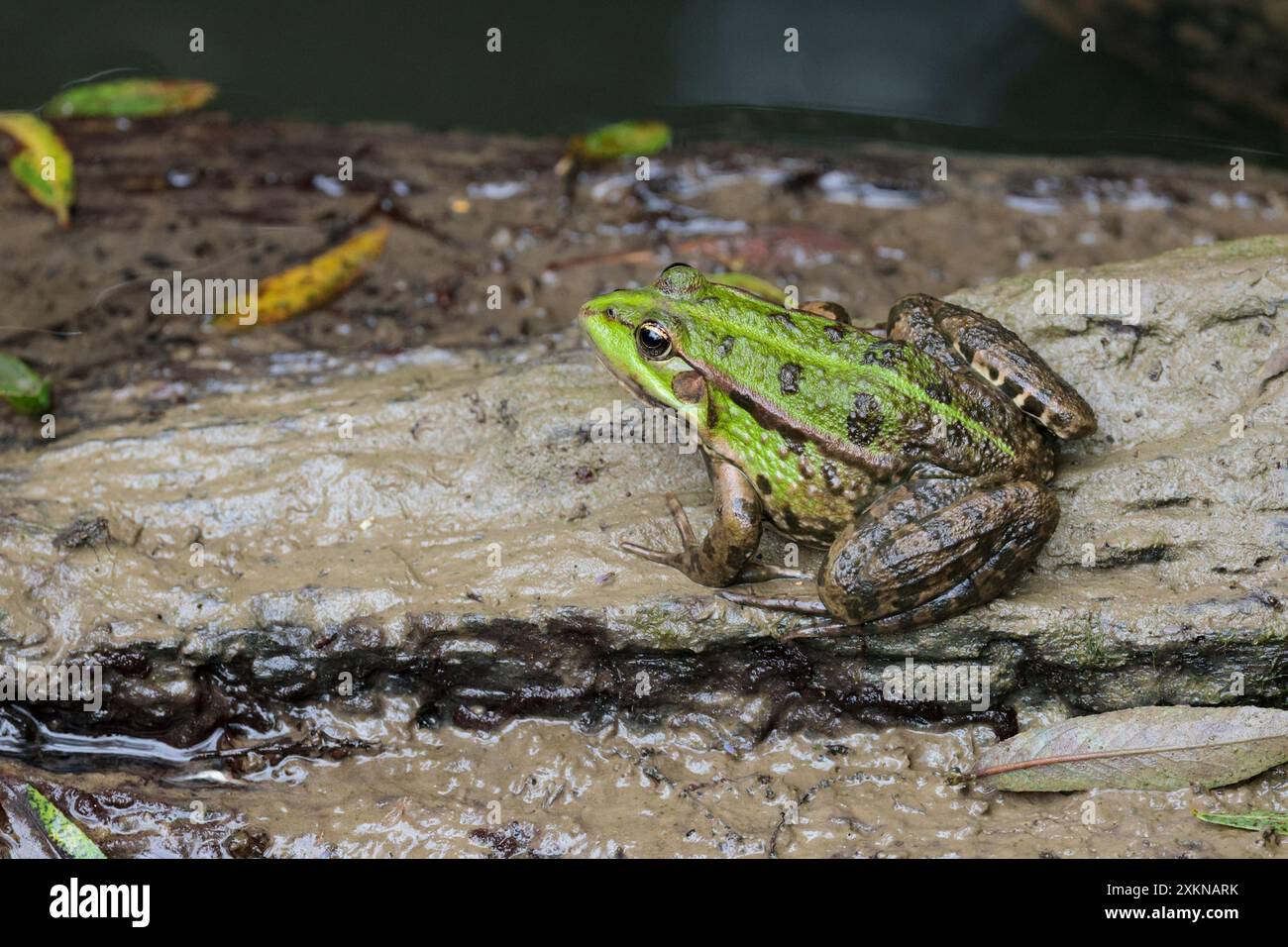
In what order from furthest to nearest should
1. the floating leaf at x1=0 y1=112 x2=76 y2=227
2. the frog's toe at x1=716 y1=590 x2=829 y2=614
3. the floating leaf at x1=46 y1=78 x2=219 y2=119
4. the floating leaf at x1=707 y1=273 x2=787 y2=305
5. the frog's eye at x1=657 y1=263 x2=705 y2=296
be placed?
the floating leaf at x1=46 y1=78 x2=219 y2=119
the floating leaf at x1=0 y1=112 x2=76 y2=227
the floating leaf at x1=707 y1=273 x2=787 y2=305
the frog's eye at x1=657 y1=263 x2=705 y2=296
the frog's toe at x1=716 y1=590 x2=829 y2=614

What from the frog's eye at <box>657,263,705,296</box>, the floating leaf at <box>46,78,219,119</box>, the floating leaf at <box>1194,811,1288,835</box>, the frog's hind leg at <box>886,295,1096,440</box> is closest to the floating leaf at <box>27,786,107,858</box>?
the frog's eye at <box>657,263,705,296</box>

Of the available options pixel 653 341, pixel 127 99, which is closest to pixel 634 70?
pixel 127 99

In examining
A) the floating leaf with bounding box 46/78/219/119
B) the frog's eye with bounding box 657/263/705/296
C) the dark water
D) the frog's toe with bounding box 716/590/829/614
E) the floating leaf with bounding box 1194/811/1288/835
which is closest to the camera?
the floating leaf with bounding box 1194/811/1288/835

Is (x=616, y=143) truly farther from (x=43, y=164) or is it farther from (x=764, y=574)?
(x=764, y=574)

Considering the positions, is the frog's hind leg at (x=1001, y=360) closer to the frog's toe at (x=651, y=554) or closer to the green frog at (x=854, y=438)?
the green frog at (x=854, y=438)

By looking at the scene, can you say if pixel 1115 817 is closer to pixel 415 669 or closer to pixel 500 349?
pixel 415 669

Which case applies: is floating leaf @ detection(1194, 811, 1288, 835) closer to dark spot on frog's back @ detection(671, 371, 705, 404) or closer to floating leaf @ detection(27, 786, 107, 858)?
dark spot on frog's back @ detection(671, 371, 705, 404)
